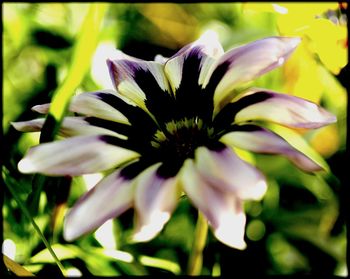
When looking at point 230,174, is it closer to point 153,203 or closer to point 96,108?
point 153,203

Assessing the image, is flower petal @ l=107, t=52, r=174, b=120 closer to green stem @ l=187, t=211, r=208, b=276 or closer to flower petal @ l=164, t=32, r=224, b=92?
flower petal @ l=164, t=32, r=224, b=92

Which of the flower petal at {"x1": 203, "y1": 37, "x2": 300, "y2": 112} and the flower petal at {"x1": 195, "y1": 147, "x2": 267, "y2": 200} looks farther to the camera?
the flower petal at {"x1": 203, "y1": 37, "x2": 300, "y2": 112}

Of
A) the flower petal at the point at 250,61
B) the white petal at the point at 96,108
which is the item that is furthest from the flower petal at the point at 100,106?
the flower petal at the point at 250,61

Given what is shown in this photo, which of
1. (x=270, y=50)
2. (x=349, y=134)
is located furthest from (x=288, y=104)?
(x=349, y=134)

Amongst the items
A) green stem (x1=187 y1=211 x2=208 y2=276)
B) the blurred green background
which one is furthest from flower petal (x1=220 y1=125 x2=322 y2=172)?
the blurred green background

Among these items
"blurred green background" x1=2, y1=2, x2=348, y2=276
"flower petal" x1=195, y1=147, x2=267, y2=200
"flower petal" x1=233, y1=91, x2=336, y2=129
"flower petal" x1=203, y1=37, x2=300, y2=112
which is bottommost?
"blurred green background" x1=2, y1=2, x2=348, y2=276
